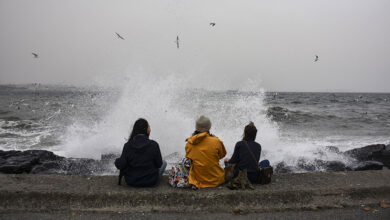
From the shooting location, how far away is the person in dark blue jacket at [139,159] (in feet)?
12.3

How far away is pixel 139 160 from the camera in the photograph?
149 inches

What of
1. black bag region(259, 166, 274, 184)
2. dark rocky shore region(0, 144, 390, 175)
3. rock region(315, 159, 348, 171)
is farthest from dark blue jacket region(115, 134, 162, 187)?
rock region(315, 159, 348, 171)

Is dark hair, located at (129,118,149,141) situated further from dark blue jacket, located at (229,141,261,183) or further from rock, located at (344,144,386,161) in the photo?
rock, located at (344,144,386,161)

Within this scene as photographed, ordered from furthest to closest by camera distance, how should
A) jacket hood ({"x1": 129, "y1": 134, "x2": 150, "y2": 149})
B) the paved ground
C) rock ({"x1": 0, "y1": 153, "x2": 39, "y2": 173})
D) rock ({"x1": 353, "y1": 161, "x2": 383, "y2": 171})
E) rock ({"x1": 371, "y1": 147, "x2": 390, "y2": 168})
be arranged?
rock ({"x1": 371, "y1": 147, "x2": 390, "y2": 168})
rock ({"x1": 353, "y1": 161, "x2": 383, "y2": 171})
rock ({"x1": 0, "y1": 153, "x2": 39, "y2": 173})
jacket hood ({"x1": 129, "y1": 134, "x2": 150, "y2": 149})
the paved ground

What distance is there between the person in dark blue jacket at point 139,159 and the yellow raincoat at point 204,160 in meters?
0.45

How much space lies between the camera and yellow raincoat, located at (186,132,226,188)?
3.83 m

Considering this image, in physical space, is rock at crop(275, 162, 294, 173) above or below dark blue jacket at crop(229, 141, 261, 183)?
below

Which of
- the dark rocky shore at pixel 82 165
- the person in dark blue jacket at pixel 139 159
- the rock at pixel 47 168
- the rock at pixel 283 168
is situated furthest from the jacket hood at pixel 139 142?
the rock at pixel 283 168

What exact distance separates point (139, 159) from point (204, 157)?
82cm

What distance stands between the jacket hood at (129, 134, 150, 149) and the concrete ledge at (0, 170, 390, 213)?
529 mm

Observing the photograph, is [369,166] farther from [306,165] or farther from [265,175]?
[265,175]

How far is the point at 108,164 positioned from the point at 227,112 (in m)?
6.17

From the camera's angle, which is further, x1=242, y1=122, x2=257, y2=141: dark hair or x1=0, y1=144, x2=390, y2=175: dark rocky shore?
x1=0, y1=144, x2=390, y2=175: dark rocky shore

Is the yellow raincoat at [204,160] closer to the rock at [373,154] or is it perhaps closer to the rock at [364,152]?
the rock at [373,154]
